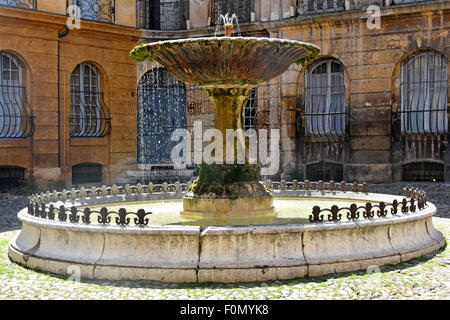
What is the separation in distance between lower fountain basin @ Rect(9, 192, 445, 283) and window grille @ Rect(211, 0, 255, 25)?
15.5m

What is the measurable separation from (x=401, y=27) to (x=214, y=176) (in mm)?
11575

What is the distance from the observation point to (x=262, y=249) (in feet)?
22.6

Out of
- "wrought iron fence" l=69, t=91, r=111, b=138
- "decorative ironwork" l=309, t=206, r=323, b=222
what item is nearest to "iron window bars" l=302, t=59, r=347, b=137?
"wrought iron fence" l=69, t=91, r=111, b=138

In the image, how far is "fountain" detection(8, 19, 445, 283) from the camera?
683 cm

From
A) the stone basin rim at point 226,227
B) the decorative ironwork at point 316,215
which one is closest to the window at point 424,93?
the stone basin rim at point 226,227

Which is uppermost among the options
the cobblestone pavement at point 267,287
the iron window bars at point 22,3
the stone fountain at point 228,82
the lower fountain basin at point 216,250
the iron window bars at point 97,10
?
the iron window bars at point 97,10

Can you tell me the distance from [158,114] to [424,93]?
9.53 m

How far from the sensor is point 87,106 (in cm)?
2011

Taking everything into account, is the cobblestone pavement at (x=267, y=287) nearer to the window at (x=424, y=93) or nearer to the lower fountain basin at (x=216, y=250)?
the lower fountain basin at (x=216, y=250)

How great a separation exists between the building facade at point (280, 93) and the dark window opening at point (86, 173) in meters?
0.04

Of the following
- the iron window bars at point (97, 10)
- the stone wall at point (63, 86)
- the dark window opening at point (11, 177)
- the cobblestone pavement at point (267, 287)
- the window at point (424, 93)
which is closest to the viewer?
the cobblestone pavement at point (267, 287)

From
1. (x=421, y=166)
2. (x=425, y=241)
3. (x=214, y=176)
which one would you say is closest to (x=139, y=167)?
(x=421, y=166)

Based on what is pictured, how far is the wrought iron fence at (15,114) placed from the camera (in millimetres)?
17906

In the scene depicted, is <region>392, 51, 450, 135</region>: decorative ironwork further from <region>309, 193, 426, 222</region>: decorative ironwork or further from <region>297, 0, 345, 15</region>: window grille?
<region>309, 193, 426, 222</region>: decorative ironwork
